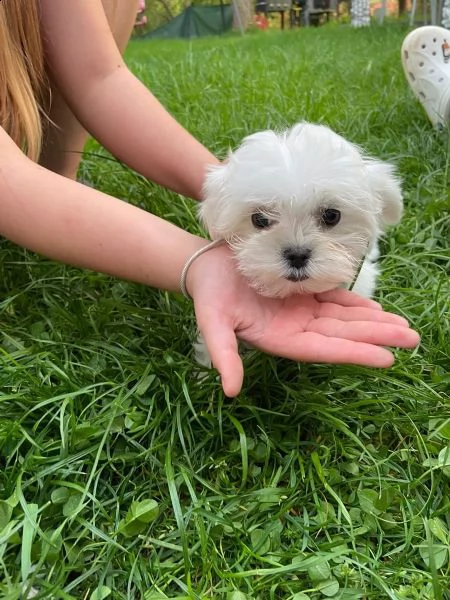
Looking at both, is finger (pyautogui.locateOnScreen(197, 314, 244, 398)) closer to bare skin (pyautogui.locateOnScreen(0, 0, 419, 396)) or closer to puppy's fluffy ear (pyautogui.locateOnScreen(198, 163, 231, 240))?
bare skin (pyautogui.locateOnScreen(0, 0, 419, 396))

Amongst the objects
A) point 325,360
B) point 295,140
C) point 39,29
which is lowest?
point 325,360

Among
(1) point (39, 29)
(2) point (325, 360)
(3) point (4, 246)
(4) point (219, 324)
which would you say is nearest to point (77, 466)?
(4) point (219, 324)

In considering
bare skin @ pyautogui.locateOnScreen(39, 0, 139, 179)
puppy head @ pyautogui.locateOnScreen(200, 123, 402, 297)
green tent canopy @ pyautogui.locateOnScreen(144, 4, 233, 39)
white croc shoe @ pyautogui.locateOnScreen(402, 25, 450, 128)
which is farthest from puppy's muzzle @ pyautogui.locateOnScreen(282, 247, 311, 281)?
green tent canopy @ pyautogui.locateOnScreen(144, 4, 233, 39)

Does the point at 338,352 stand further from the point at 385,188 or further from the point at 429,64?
the point at 429,64

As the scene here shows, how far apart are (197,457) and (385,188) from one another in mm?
705

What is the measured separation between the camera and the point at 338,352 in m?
1.03

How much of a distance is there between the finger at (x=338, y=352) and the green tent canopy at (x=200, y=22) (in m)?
19.8

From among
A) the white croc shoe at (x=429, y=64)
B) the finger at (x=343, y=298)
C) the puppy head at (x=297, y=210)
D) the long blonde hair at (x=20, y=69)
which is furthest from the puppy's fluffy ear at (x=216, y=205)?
the white croc shoe at (x=429, y=64)

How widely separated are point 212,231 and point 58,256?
1.09ft

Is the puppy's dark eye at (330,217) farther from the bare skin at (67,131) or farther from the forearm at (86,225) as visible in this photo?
the bare skin at (67,131)

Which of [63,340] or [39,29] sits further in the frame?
[39,29]

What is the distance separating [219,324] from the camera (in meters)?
1.08

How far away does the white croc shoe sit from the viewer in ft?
8.46

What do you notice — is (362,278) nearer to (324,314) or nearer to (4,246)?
(324,314)
